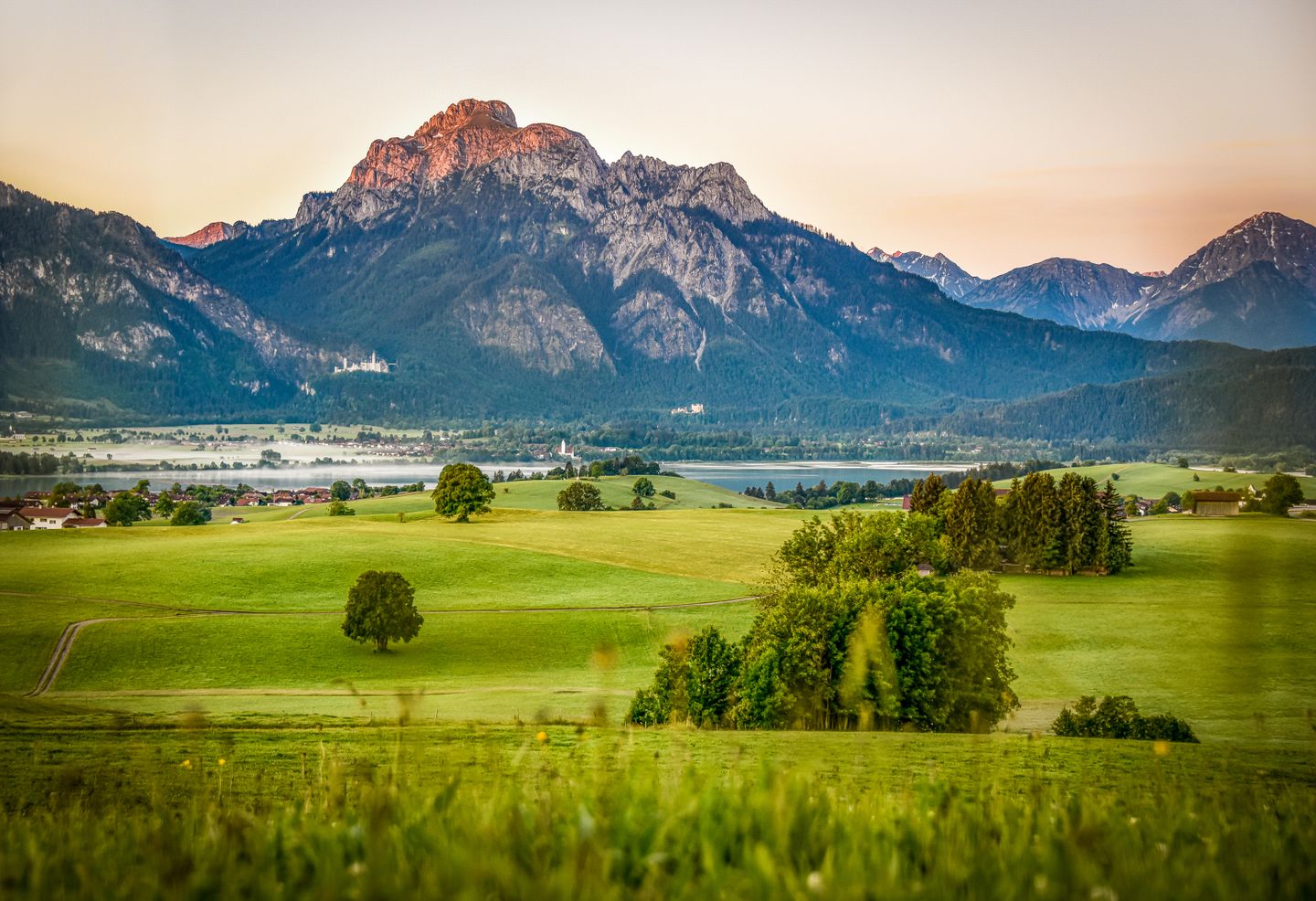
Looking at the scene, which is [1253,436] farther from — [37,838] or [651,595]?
[37,838]

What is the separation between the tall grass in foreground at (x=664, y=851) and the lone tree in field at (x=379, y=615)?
3948cm

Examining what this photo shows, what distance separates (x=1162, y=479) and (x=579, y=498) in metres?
68.2

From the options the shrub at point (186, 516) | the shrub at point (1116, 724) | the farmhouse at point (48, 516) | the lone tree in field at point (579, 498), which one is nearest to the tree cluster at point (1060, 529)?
the shrub at point (1116, 724)

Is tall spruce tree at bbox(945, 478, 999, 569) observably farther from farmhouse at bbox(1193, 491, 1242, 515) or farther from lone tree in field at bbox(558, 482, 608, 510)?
lone tree in field at bbox(558, 482, 608, 510)

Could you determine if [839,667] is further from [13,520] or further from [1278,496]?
[13,520]

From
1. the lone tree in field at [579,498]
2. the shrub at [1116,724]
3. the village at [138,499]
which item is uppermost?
the shrub at [1116,724]

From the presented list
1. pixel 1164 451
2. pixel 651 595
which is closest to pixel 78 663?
pixel 651 595

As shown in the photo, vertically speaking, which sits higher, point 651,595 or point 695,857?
point 695,857

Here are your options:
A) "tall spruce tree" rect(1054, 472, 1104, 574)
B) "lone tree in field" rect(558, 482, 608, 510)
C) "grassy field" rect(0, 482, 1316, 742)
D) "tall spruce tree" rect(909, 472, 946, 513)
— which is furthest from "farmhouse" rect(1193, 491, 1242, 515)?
"lone tree in field" rect(558, 482, 608, 510)

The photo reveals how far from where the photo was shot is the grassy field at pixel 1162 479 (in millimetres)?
80125

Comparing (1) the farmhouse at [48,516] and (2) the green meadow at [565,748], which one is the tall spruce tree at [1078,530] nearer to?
(2) the green meadow at [565,748]

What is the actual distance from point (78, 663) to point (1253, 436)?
49.8 metres

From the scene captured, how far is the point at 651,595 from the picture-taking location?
55438mm

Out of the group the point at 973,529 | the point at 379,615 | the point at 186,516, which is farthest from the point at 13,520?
the point at 973,529
